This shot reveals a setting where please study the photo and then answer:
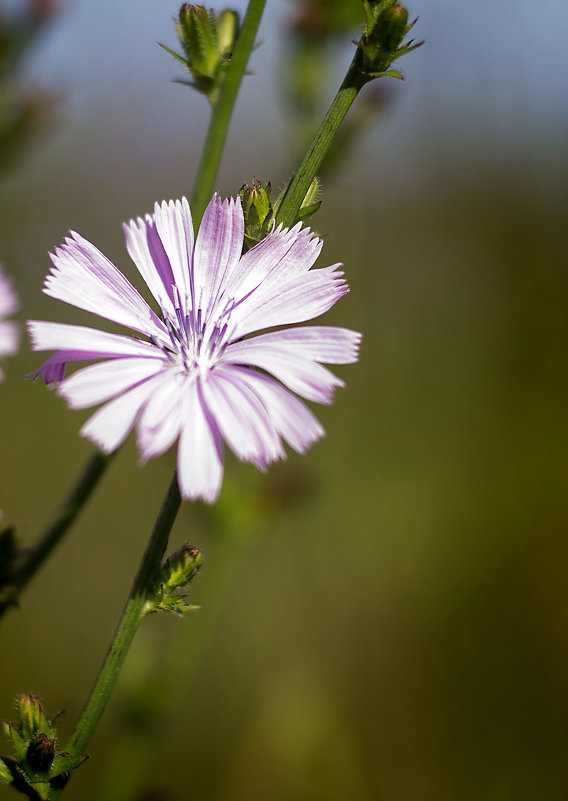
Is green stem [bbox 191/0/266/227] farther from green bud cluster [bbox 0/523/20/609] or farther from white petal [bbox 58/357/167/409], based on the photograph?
green bud cluster [bbox 0/523/20/609]

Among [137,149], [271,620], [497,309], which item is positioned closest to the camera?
[271,620]

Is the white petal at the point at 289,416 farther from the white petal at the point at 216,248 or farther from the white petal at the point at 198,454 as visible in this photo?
the white petal at the point at 216,248

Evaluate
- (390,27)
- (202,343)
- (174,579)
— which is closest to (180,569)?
(174,579)

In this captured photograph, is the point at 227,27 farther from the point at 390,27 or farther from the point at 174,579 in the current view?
the point at 174,579

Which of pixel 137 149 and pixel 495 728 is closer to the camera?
pixel 495 728

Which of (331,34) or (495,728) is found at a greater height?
(331,34)

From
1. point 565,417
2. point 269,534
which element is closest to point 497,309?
point 565,417

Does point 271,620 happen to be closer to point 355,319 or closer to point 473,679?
point 473,679

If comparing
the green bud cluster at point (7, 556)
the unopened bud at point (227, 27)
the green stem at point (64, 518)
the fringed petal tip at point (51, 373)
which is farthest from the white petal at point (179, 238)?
the green bud cluster at point (7, 556)
